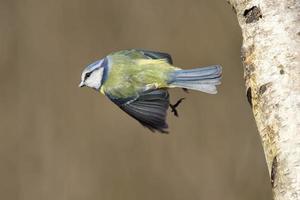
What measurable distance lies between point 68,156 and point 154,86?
1560 millimetres

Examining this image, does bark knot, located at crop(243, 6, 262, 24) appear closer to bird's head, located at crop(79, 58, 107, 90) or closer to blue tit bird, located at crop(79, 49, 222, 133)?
blue tit bird, located at crop(79, 49, 222, 133)

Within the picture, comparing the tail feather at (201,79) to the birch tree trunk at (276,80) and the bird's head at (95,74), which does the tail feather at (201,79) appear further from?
the birch tree trunk at (276,80)

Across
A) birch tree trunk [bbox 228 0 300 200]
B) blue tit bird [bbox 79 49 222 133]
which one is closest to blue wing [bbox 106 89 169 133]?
blue tit bird [bbox 79 49 222 133]

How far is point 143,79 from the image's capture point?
2.50m

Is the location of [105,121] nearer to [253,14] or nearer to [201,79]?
[201,79]

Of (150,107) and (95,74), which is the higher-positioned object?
(95,74)

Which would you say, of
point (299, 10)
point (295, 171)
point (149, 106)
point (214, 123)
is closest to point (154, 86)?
point (149, 106)

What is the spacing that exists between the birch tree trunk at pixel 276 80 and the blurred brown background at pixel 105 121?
1892 millimetres

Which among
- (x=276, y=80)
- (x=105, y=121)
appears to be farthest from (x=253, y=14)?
(x=105, y=121)

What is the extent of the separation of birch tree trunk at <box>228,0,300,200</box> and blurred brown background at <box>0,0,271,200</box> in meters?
1.89

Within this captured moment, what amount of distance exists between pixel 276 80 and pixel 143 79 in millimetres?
670

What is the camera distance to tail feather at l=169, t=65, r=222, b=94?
2.35 meters

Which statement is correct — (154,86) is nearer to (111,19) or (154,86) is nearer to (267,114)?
(267,114)

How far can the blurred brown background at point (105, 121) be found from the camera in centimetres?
394
